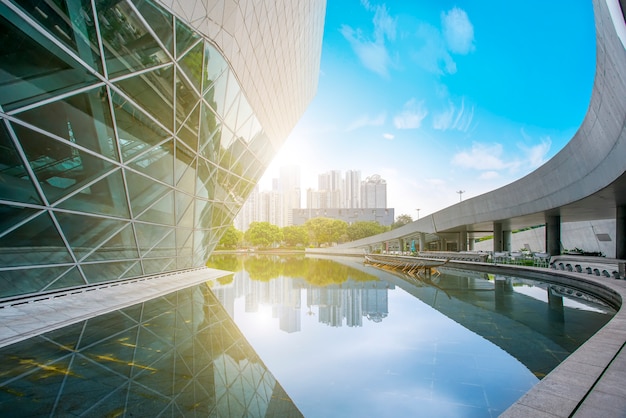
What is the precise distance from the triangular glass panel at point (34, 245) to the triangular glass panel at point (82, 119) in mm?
2410

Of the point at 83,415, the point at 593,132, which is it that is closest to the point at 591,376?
the point at 83,415

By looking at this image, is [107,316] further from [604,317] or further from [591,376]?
[604,317]

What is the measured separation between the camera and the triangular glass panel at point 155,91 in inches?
382

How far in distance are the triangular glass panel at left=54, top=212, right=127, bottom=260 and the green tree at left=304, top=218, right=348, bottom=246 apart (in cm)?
Result: 8772

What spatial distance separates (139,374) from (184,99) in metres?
9.73

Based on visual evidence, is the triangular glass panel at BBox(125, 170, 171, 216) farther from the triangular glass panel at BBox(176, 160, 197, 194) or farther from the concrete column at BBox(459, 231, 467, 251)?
the concrete column at BBox(459, 231, 467, 251)

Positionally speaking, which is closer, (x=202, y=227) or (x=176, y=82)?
(x=176, y=82)

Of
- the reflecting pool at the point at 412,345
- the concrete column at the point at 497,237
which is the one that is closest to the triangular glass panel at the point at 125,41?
the reflecting pool at the point at 412,345

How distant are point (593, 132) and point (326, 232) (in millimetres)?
84422

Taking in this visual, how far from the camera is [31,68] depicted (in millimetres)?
7316

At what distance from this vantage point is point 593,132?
53.6 feet

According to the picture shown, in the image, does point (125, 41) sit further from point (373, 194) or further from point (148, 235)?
point (373, 194)

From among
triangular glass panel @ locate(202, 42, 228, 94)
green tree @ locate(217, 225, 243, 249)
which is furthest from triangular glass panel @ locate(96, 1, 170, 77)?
green tree @ locate(217, 225, 243, 249)

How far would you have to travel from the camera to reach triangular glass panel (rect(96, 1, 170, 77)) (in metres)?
7.89
